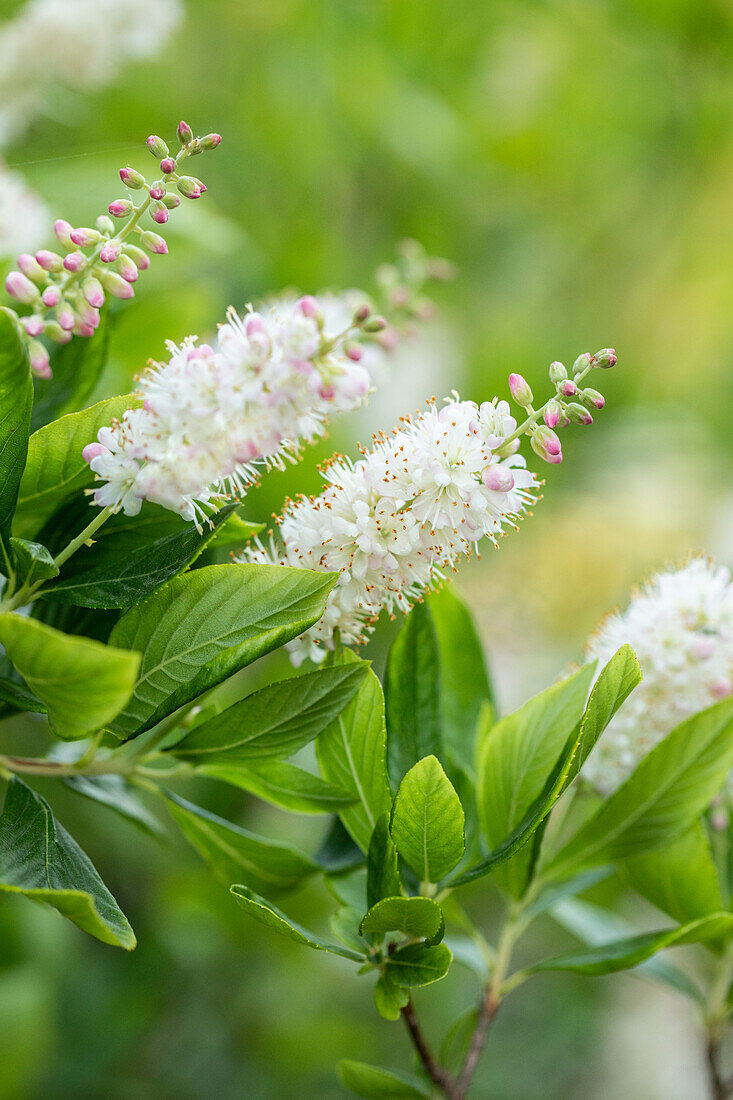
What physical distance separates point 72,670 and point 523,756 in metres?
0.25

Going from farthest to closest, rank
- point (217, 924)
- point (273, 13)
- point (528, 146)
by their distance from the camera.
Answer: point (528, 146) → point (273, 13) → point (217, 924)

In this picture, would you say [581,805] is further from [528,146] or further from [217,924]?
[528,146]

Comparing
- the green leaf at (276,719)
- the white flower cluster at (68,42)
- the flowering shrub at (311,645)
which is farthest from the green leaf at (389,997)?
the white flower cluster at (68,42)

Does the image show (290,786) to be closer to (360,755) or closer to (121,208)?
(360,755)

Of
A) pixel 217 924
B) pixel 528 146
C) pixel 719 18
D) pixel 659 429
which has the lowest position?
pixel 217 924

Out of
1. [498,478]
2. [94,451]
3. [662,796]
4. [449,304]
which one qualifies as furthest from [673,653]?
[449,304]

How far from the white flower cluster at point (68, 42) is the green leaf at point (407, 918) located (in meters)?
0.81

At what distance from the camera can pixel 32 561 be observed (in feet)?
1.29

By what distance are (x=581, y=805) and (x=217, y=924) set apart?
2.28ft

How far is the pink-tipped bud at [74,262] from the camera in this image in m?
0.39

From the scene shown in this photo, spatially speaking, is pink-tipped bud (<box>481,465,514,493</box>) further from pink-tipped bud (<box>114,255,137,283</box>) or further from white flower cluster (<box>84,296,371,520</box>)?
pink-tipped bud (<box>114,255,137,283</box>)

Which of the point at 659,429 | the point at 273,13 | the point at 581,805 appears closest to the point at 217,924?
the point at 581,805

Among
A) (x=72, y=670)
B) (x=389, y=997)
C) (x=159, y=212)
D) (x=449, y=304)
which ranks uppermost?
(x=159, y=212)

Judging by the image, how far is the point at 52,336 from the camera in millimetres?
408
